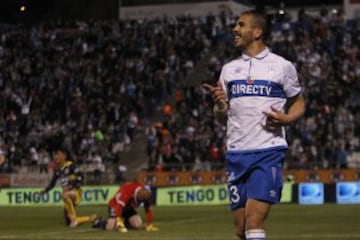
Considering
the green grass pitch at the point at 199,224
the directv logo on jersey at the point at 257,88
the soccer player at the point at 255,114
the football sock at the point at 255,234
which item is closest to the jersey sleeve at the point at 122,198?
the green grass pitch at the point at 199,224

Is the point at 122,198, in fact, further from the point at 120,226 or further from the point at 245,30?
the point at 245,30

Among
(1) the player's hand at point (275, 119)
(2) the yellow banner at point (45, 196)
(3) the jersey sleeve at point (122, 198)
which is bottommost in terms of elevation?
(2) the yellow banner at point (45, 196)

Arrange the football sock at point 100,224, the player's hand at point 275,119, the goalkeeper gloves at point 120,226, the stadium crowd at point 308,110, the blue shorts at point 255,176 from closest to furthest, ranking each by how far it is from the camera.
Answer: the player's hand at point 275,119 < the blue shorts at point 255,176 < the goalkeeper gloves at point 120,226 < the football sock at point 100,224 < the stadium crowd at point 308,110

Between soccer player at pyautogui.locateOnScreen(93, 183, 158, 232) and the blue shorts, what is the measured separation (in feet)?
37.9

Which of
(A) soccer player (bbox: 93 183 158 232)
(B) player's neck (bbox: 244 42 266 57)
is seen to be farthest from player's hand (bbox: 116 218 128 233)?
(B) player's neck (bbox: 244 42 266 57)

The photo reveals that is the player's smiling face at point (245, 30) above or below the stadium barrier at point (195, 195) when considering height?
above

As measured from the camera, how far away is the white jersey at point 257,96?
27.4 ft

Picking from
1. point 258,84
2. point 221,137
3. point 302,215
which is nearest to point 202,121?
point 221,137

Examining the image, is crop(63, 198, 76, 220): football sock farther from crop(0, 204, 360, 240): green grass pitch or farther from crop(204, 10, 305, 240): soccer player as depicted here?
crop(204, 10, 305, 240): soccer player

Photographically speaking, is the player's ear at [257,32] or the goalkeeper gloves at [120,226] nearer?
the player's ear at [257,32]

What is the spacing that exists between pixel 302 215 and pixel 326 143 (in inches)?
443

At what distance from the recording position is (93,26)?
49.6 metres

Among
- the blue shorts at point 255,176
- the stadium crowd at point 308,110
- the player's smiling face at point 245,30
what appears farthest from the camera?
the stadium crowd at point 308,110

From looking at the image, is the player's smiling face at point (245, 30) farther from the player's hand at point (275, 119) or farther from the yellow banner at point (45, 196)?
the yellow banner at point (45, 196)
